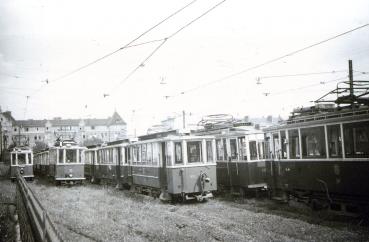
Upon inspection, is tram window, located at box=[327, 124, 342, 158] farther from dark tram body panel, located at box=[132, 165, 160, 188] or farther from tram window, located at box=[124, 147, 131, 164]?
tram window, located at box=[124, 147, 131, 164]

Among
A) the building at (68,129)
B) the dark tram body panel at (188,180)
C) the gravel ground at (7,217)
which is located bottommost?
the gravel ground at (7,217)

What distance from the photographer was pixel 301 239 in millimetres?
9047

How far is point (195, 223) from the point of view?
441 inches

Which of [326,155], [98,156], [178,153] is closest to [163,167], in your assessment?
[178,153]

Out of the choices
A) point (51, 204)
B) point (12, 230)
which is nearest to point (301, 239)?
point (12, 230)

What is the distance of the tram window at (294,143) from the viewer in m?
13.5

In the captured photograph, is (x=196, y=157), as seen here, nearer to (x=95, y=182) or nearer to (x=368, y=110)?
(x=368, y=110)

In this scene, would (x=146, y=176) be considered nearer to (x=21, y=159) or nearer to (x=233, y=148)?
(x=233, y=148)

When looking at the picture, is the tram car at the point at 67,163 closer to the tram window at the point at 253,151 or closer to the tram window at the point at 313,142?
the tram window at the point at 253,151

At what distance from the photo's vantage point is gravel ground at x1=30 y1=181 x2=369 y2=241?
9.49 metres

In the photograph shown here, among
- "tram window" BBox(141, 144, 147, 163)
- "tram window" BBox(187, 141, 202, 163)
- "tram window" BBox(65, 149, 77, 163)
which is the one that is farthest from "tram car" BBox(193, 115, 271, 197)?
"tram window" BBox(65, 149, 77, 163)

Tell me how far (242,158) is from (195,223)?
258 inches

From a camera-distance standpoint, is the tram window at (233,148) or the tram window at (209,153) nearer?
the tram window at (209,153)

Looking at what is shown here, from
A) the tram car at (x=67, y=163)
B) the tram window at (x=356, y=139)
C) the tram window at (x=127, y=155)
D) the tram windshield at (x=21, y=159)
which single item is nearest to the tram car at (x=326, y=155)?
the tram window at (x=356, y=139)
